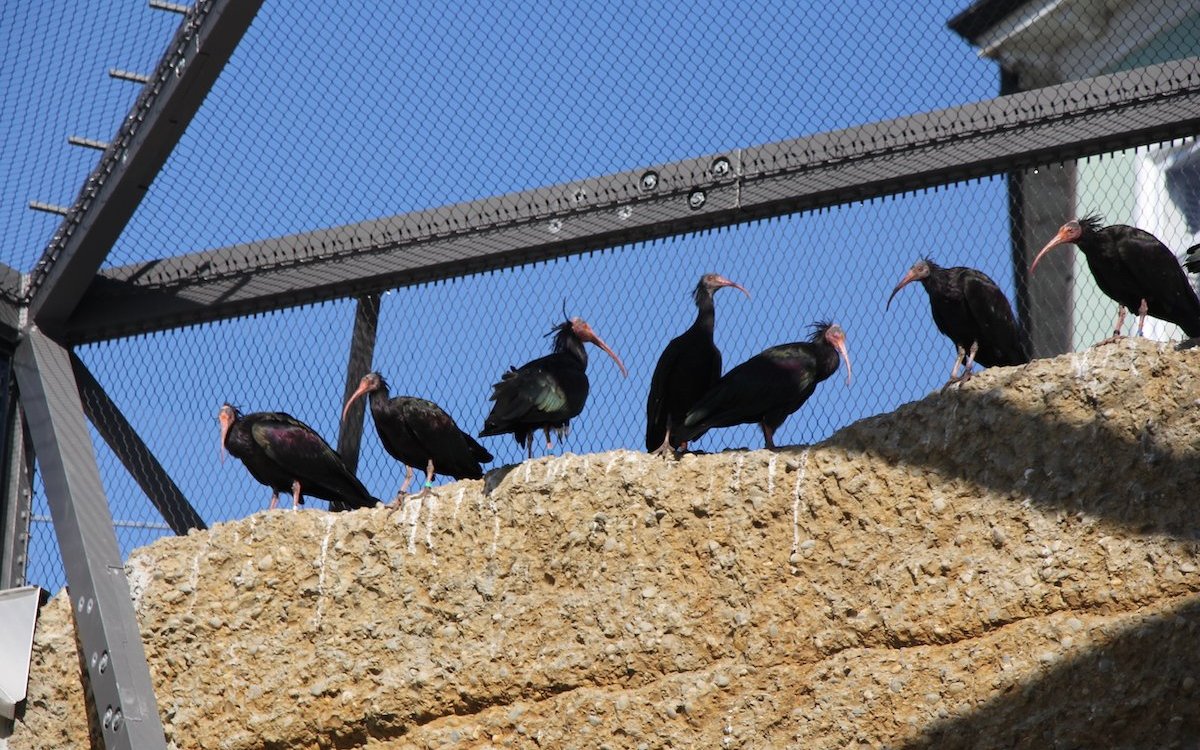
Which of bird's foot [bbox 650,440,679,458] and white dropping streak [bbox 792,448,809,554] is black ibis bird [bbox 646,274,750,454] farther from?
white dropping streak [bbox 792,448,809,554]

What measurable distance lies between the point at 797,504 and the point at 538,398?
4.26ft

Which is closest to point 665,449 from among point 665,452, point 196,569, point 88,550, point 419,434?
point 665,452

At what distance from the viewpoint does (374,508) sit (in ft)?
21.4

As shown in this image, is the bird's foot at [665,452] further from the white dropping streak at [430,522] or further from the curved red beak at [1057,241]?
the curved red beak at [1057,241]

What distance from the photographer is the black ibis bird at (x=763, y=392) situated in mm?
6250

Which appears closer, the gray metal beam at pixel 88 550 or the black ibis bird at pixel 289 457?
the gray metal beam at pixel 88 550

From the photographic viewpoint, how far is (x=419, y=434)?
7070 millimetres

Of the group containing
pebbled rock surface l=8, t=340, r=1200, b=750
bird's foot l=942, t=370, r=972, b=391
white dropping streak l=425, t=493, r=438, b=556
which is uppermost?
white dropping streak l=425, t=493, r=438, b=556

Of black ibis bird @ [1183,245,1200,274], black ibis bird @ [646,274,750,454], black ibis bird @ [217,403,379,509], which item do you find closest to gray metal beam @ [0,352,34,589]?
black ibis bird @ [217,403,379,509]

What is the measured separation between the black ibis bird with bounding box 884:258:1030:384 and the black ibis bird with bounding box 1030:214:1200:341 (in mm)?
192

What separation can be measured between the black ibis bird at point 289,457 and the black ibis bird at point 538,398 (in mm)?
651

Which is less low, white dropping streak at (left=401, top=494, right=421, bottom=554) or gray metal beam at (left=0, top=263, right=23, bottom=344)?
gray metal beam at (left=0, top=263, right=23, bottom=344)

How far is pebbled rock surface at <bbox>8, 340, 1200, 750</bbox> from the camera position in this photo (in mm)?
5215

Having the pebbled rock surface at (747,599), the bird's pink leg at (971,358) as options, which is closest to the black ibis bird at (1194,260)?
the pebbled rock surface at (747,599)
